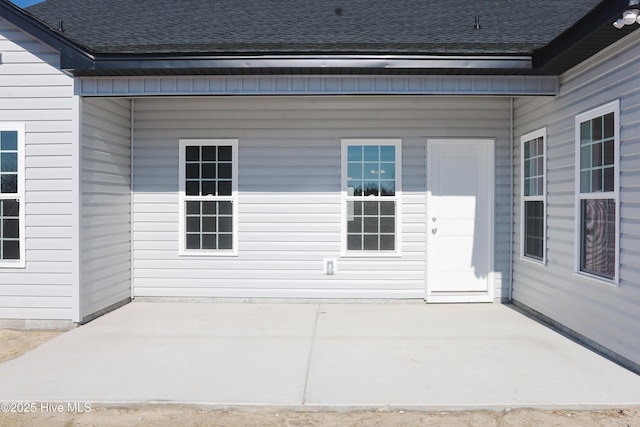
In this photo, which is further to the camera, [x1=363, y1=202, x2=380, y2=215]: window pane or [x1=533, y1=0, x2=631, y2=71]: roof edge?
[x1=363, y1=202, x2=380, y2=215]: window pane

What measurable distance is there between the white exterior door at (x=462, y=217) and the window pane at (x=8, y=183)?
5168 millimetres

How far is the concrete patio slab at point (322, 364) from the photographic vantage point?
3.75 m

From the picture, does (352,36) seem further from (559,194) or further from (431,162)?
(559,194)

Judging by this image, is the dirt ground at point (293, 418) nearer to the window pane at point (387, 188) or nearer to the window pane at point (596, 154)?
the window pane at point (596, 154)

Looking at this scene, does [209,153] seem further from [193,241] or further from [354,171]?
[354,171]

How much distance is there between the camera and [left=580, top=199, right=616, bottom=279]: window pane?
4.79 m

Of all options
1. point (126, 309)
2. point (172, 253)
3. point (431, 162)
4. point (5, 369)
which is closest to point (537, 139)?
point (431, 162)

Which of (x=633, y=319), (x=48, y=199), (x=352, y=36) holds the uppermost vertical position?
(x=352, y=36)

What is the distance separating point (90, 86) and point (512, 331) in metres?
5.46

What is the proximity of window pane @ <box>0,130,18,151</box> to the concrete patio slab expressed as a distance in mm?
2243

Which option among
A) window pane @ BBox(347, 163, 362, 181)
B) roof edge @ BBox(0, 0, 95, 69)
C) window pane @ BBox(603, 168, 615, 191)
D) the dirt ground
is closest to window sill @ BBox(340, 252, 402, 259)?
window pane @ BBox(347, 163, 362, 181)

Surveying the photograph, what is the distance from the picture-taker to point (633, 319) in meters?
4.31

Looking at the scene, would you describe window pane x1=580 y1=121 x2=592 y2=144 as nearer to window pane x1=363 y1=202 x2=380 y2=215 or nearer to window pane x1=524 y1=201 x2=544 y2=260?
window pane x1=524 y1=201 x2=544 y2=260

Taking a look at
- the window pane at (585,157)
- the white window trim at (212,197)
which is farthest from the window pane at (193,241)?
the window pane at (585,157)
